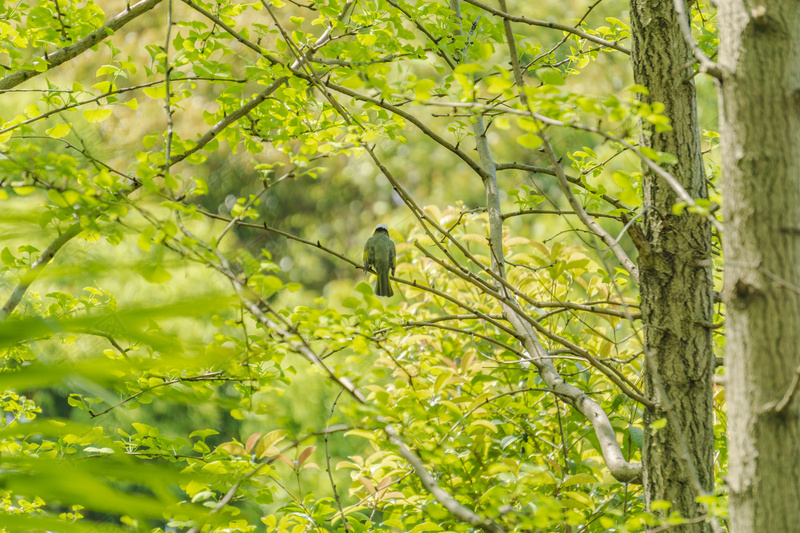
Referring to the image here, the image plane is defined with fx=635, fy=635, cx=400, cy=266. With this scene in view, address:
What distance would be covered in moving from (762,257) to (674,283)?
0.47 m

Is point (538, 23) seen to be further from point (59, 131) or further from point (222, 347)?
point (59, 131)

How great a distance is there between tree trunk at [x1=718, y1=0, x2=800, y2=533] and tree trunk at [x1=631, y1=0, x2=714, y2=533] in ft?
1.20

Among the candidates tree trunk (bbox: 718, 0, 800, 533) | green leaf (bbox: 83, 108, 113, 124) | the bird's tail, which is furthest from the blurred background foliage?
tree trunk (bbox: 718, 0, 800, 533)

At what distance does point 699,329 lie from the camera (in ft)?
4.31

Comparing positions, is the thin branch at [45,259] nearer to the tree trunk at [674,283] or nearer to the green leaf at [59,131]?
the green leaf at [59,131]

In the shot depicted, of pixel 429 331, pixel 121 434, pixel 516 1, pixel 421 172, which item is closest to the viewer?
pixel 121 434

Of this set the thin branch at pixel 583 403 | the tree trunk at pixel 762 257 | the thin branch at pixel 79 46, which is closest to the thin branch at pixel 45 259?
the thin branch at pixel 79 46

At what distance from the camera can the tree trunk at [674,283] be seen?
4.21 feet

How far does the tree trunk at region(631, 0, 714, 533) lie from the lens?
128cm

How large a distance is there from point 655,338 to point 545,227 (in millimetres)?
4668

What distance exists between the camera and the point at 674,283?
1.34 m

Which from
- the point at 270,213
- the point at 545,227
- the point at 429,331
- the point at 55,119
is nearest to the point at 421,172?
the point at 270,213

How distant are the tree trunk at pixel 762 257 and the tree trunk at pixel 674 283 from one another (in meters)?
0.37

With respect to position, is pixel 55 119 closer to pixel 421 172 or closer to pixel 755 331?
pixel 755 331
